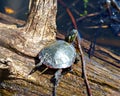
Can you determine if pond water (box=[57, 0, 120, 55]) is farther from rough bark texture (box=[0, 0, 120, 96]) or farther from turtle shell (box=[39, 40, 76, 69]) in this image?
turtle shell (box=[39, 40, 76, 69])

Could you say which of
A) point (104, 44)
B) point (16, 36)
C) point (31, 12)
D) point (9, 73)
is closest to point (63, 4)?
point (104, 44)

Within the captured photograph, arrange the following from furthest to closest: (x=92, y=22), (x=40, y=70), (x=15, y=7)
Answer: (x=15, y=7) → (x=92, y=22) → (x=40, y=70)

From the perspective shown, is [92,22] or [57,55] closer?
[57,55]

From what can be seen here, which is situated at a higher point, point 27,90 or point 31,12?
point 31,12

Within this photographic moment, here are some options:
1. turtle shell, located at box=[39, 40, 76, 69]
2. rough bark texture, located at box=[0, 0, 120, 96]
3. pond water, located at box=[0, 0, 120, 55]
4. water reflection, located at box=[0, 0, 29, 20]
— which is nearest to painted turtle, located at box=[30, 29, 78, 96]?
turtle shell, located at box=[39, 40, 76, 69]

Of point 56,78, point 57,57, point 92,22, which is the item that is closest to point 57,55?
point 57,57

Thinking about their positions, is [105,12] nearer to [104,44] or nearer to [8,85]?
[104,44]

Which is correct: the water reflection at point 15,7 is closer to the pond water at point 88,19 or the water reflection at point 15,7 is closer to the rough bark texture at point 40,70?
the pond water at point 88,19

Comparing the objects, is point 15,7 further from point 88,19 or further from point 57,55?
point 57,55
